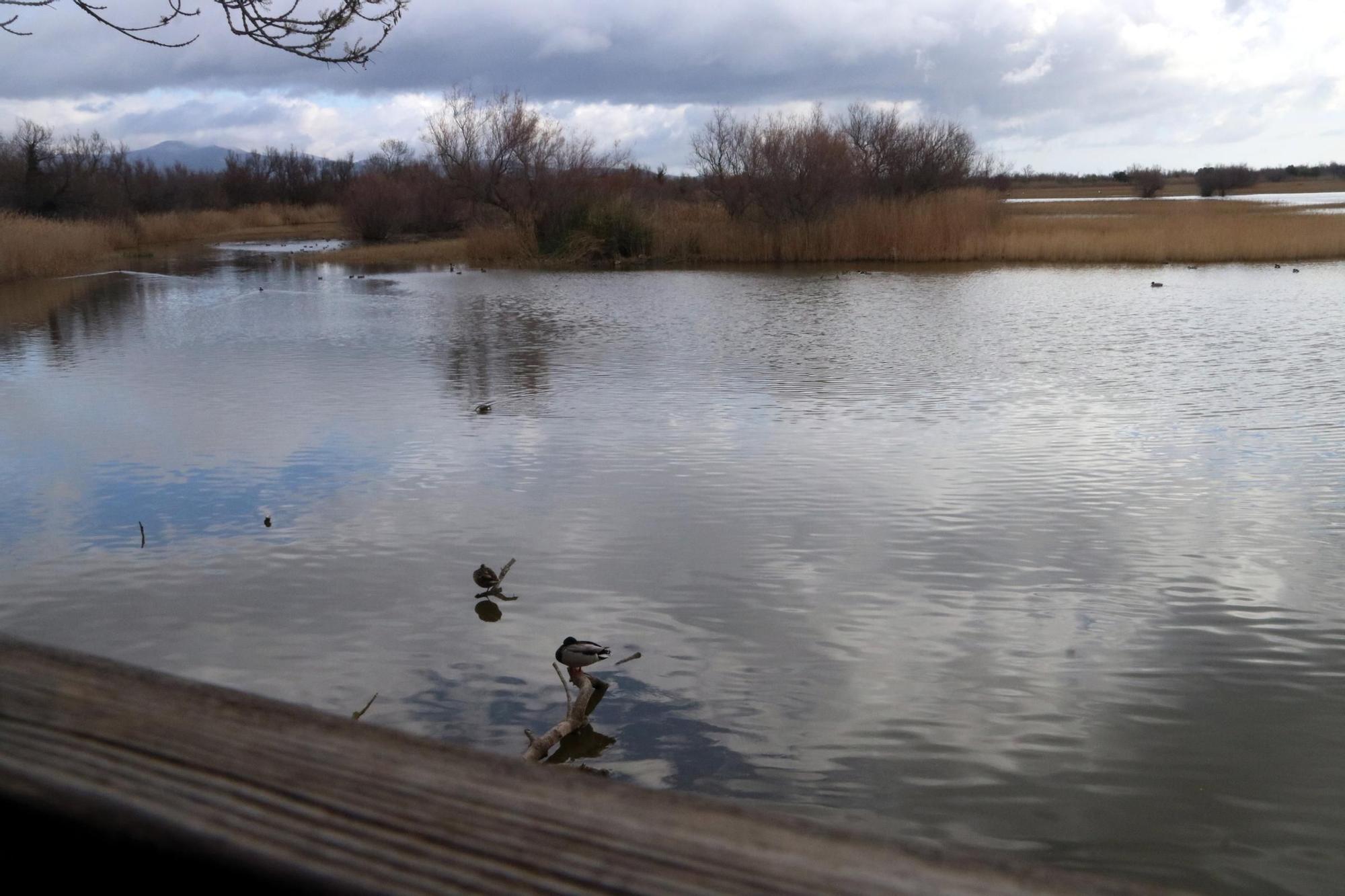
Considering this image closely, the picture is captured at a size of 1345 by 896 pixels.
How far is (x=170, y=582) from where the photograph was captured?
555cm

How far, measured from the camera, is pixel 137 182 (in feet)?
161

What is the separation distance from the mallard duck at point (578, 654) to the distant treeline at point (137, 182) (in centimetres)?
3373

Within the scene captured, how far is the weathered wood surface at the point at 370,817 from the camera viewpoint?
0.68 meters

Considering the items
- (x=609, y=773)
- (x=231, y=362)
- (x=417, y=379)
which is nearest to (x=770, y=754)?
(x=609, y=773)

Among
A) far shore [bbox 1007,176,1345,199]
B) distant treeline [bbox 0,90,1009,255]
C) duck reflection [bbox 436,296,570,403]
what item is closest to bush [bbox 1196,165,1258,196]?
far shore [bbox 1007,176,1345,199]

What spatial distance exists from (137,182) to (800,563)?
5090 centimetres

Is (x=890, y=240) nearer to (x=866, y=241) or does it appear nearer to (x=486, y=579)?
(x=866, y=241)

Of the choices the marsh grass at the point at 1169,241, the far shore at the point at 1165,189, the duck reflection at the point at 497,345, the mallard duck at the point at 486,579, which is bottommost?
the mallard duck at the point at 486,579

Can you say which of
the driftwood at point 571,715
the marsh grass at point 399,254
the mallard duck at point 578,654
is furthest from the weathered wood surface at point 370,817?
the marsh grass at point 399,254

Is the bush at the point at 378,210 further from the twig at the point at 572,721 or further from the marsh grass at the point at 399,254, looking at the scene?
the twig at the point at 572,721

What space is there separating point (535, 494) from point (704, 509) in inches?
41.5

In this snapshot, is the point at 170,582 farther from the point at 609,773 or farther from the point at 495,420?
the point at 495,420

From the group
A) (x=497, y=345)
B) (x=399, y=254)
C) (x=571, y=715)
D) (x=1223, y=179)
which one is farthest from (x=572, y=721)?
(x=1223, y=179)

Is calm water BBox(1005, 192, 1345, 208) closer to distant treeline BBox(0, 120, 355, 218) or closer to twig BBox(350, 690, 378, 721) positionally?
distant treeline BBox(0, 120, 355, 218)
